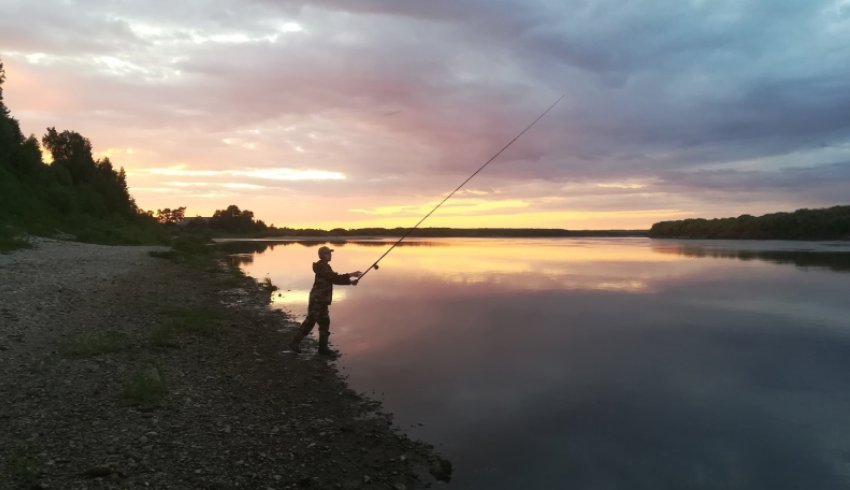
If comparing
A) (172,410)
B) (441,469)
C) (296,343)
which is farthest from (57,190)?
(441,469)

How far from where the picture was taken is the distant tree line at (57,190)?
39547 millimetres

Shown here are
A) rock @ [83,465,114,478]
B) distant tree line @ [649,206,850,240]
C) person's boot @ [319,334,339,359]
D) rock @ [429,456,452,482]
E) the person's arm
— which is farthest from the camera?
distant tree line @ [649,206,850,240]

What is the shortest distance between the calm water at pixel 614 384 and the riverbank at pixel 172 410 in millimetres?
1224

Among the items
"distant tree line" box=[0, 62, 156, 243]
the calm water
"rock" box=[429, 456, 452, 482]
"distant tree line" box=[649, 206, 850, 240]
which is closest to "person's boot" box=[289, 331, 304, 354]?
the calm water

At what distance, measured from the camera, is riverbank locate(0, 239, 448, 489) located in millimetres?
5777

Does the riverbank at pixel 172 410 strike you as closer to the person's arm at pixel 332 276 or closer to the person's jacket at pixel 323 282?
the person's jacket at pixel 323 282

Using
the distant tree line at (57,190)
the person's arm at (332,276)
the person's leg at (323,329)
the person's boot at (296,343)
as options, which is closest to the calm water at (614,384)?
the person's leg at (323,329)

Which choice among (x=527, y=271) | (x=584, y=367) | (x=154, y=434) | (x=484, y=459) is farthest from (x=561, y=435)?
(x=527, y=271)

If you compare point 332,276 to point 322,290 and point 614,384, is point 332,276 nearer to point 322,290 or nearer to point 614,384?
point 322,290

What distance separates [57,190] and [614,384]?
178ft

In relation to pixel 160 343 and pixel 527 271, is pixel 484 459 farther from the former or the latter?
pixel 527 271

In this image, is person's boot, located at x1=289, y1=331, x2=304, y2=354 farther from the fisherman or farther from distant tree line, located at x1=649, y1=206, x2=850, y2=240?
distant tree line, located at x1=649, y1=206, x2=850, y2=240

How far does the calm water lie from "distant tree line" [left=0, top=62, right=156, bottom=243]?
2734 centimetres

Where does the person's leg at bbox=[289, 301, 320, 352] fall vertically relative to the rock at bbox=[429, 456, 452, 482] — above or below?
above
